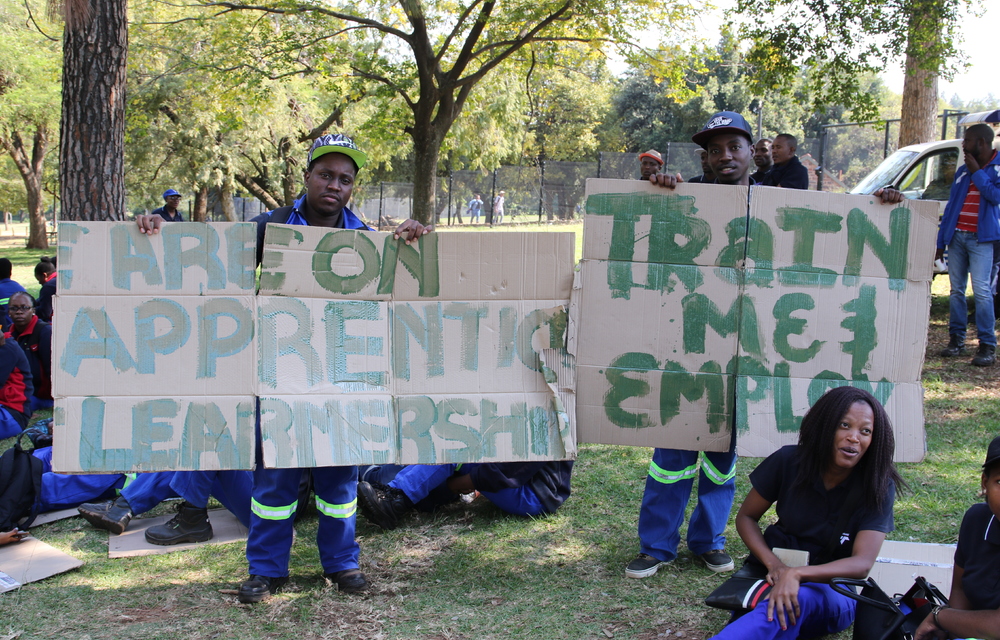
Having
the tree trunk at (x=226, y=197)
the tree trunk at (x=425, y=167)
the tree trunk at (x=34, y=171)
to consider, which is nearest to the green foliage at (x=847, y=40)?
the tree trunk at (x=425, y=167)

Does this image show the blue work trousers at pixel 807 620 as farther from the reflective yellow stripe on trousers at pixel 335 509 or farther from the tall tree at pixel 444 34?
the tall tree at pixel 444 34

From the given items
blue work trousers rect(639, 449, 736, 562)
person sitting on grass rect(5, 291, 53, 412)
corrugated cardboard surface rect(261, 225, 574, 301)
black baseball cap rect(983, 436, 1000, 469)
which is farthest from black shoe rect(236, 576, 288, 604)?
person sitting on grass rect(5, 291, 53, 412)

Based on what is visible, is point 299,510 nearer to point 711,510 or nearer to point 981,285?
point 711,510

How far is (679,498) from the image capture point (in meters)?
3.70

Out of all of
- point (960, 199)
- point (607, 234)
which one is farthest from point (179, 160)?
point (607, 234)

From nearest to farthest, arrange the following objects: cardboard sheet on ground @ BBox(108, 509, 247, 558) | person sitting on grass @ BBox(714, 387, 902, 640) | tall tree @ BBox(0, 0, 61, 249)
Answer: person sitting on grass @ BBox(714, 387, 902, 640), cardboard sheet on ground @ BBox(108, 509, 247, 558), tall tree @ BBox(0, 0, 61, 249)

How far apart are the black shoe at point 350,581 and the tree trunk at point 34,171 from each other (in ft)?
93.7

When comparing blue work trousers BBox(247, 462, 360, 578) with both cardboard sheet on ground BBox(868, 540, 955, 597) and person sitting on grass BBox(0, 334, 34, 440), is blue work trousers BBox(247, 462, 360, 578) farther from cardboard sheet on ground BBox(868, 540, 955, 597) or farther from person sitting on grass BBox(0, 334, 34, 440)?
person sitting on grass BBox(0, 334, 34, 440)

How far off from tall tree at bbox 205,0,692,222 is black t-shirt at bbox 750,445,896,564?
33.4 ft

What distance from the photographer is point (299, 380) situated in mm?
3400

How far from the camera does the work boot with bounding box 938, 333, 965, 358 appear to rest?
25.2ft

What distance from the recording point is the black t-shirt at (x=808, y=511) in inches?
118

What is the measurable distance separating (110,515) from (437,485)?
173cm

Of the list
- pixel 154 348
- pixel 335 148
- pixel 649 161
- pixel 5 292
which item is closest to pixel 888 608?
pixel 335 148
